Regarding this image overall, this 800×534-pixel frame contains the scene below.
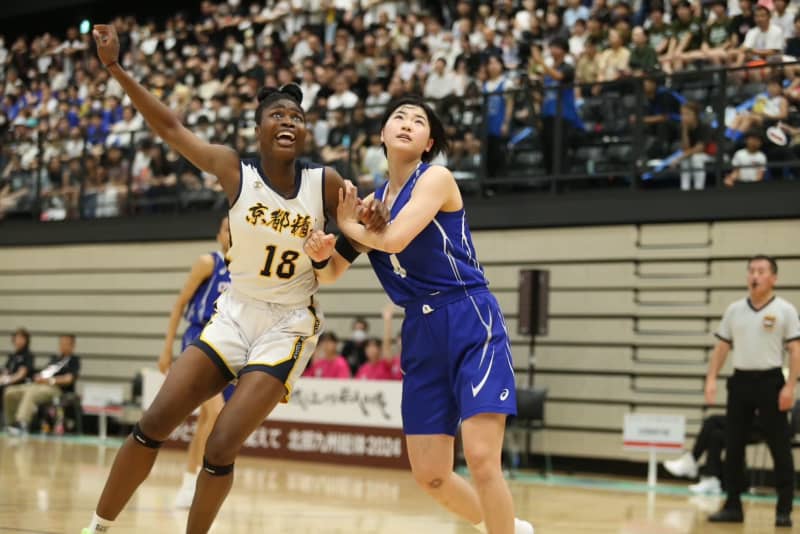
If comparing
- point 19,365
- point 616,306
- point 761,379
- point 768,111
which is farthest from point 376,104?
Result: point 19,365

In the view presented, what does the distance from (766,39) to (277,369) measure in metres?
9.45

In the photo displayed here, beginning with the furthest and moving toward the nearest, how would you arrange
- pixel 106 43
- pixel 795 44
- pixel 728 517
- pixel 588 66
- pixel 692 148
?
pixel 588 66, pixel 692 148, pixel 795 44, pixel 728 517, pixel 106 43

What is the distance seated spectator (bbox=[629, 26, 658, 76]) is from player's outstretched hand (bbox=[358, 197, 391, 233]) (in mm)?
9253

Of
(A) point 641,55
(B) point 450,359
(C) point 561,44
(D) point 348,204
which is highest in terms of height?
(C) point 561,44

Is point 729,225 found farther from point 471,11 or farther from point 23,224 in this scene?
point 23,224

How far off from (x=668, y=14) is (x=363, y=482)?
7055mm

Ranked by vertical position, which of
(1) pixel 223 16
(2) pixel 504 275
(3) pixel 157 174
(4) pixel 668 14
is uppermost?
(1) pixel 223 16

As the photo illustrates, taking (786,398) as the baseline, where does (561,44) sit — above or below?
above

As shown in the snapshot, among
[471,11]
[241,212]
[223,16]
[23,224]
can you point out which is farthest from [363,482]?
[223,16]

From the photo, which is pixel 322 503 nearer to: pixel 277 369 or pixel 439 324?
pixel 277 369

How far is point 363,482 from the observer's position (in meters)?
11.7

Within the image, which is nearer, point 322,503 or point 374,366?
point 322,503

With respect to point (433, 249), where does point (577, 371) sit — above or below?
below

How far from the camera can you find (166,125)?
5367 mm
